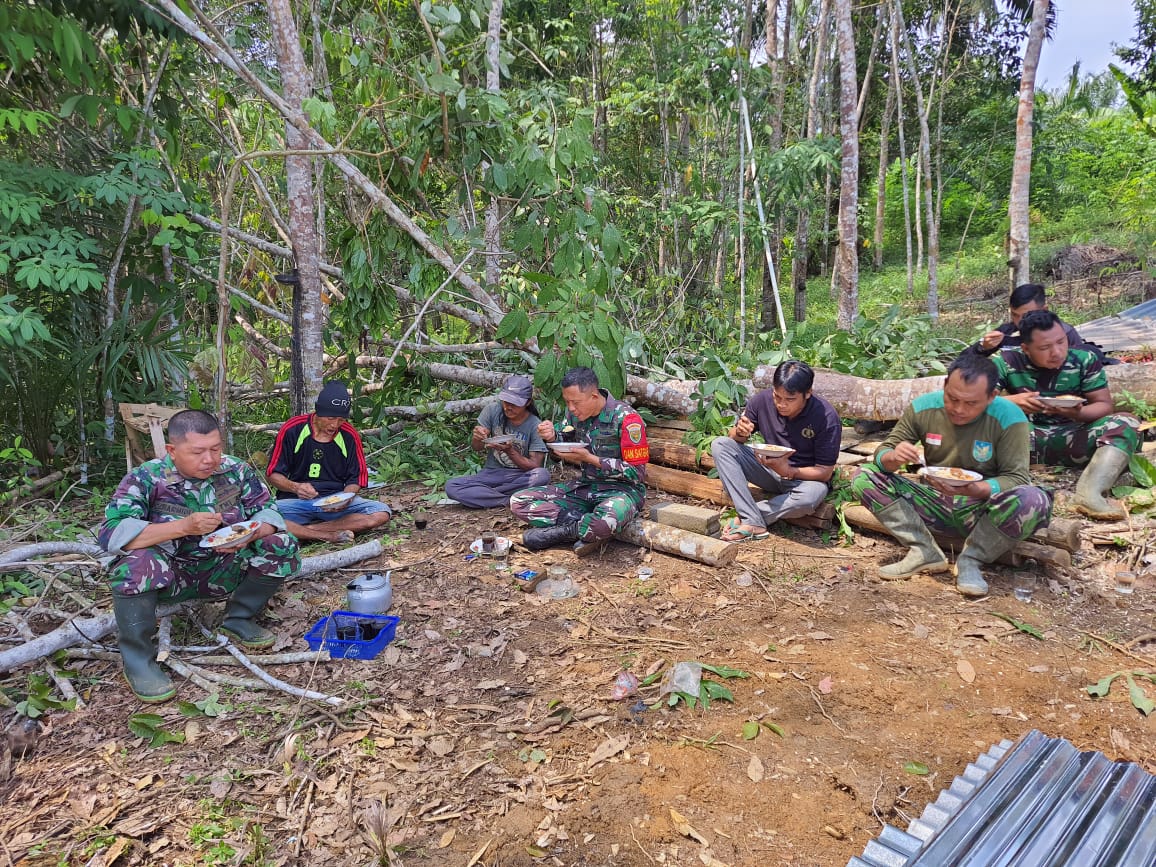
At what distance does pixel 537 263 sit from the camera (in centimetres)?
684

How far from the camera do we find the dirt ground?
2.36 meters

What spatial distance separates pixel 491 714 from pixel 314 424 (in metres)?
2.66

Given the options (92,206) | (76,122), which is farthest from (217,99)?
(92,206)

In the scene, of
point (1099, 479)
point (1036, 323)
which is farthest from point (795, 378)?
point (1099, 479)

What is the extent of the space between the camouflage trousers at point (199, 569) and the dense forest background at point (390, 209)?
1829mm

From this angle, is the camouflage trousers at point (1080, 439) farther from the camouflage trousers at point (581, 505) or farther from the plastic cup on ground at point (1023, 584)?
the camouflage trousers at point (581, 505)

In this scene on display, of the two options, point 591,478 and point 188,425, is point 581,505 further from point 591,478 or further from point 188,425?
point 188,425

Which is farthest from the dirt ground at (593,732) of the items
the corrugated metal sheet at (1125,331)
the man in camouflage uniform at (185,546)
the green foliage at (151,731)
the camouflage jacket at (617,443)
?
the corrugated metal sheet at (1125,331)

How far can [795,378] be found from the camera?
450 centimetres

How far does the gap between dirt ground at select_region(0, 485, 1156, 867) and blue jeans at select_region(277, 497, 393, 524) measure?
3.51 ft

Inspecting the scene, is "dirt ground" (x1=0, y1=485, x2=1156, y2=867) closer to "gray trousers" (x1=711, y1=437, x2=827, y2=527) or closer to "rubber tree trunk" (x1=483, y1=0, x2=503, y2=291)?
"gray trousers" (x1=711, y1=437, x2=827, y2=527)

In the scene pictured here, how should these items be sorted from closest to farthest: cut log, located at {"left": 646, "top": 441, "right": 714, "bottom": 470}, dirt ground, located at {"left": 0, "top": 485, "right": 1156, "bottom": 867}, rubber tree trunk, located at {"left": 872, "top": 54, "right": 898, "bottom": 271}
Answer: dirt ground, located at {"left": 0, "top": 485, "right": 1156, "bottom": 867}, cut log, located at {"left": 646, "top": 441, "right": 714, "bottom": 470}, rubber tree trunk, located at {"left": 872, "top": 54, "right": 898, "bottom": 271}

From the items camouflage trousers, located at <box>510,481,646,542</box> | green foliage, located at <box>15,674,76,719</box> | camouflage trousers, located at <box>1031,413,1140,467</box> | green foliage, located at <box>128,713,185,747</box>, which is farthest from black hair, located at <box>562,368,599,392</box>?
camouflage trousers, located at <box>1031,413,1140,467</box>

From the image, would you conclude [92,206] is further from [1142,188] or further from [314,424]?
[1142,188]
